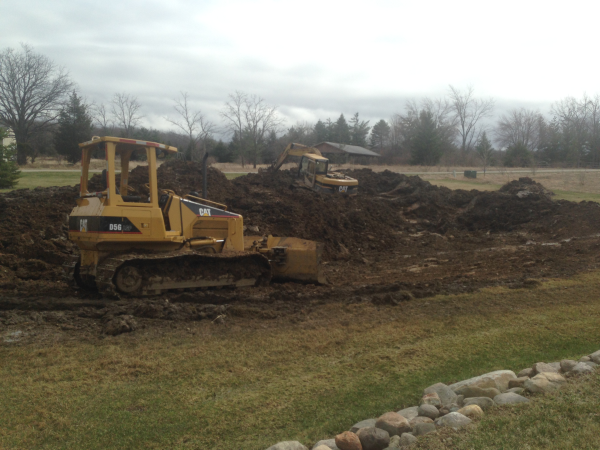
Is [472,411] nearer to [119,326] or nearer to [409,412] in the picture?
[409,412]

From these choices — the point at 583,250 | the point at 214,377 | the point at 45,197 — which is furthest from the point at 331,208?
the point at 214,377

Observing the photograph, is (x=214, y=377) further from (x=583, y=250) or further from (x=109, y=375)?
(x=583, y=250)

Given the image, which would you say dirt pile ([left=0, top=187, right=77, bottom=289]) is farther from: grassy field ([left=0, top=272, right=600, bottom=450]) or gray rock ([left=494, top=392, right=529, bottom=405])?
gray rock ([left=494, top=392, right=529, bottom=405])

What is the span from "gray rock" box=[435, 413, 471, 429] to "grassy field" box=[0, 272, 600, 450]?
15 cm

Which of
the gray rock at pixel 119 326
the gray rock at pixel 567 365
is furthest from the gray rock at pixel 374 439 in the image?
the gray rock at pixel 119 326

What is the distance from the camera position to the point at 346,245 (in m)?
15.7

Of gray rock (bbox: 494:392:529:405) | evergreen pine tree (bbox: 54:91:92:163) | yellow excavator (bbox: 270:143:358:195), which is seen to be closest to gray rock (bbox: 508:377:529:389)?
gray rock (bbox: 494:392:529:405)

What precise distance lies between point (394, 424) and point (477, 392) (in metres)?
1.03

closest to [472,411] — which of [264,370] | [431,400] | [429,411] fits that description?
[429,411]

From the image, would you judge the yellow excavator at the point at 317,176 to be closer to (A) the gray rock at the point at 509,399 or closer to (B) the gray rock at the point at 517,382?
(B) the gray rock at the point at 517,382

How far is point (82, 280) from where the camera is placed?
869 centimetres

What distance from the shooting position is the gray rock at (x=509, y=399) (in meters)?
3.99

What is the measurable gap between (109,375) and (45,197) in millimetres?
12397

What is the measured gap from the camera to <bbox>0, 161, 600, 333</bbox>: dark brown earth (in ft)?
25.0
